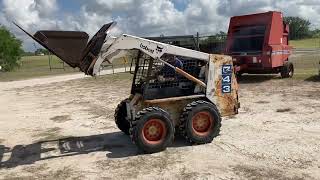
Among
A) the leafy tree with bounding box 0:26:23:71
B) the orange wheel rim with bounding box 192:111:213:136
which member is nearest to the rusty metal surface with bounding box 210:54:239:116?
the orange wheel rim with bounding box 192:111:213:136

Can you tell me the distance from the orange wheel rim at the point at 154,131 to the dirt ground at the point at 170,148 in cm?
28

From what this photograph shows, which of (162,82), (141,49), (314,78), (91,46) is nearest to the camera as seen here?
(91,46)

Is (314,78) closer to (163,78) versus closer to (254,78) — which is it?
(254,78)

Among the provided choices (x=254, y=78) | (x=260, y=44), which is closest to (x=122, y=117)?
(x=260, y=44)

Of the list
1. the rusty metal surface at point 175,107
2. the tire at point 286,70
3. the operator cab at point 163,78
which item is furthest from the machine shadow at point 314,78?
the rusty metal surface at point 175,107

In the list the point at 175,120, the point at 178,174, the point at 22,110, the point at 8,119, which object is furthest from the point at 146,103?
the point at 22,110

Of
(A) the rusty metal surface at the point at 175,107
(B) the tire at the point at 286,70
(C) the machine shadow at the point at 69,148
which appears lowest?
(C) the machine shadow at the point at 69,148

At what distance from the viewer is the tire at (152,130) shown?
781 centimetres

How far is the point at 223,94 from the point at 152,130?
5.61 feet

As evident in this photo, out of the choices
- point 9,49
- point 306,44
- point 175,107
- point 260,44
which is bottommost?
point 175,107

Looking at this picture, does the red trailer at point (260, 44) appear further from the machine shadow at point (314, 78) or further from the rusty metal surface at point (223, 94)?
the rusty metal surface at point (223, 94)

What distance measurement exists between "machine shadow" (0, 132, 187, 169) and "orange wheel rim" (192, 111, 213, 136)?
0.35 meters

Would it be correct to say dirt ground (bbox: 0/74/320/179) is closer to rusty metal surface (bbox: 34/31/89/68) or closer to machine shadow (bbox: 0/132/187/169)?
machine shadow (bbox: 0/132/187/169)

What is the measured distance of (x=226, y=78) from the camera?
881 cm
